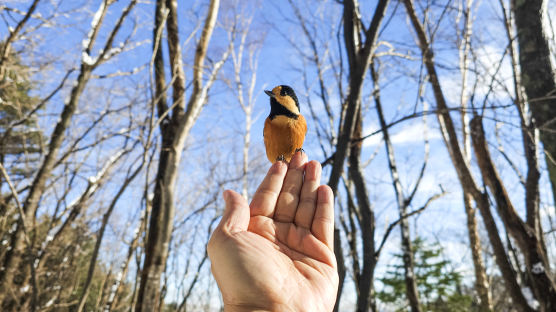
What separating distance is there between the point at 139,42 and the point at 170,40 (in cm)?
186

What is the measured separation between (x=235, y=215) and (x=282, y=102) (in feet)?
1.82

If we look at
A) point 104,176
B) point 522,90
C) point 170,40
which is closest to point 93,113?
point 104,176

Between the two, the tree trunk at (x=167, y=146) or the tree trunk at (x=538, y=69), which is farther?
the tree trunk at (x=538, y=69)

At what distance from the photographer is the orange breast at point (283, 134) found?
1.25 meters

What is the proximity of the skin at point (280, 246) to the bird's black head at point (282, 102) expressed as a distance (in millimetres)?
275

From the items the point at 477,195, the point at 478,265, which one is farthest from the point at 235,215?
the point at 478,265

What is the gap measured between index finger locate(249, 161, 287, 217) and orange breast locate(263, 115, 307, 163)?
26 cm

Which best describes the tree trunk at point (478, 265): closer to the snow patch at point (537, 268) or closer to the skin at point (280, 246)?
the snow patch at point (537, 268)

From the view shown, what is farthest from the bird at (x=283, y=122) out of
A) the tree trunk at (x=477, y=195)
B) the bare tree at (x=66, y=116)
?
the bare tree at (x=66, y=116)

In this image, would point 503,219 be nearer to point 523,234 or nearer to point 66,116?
point 523,234

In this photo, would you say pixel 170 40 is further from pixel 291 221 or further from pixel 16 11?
pixel 291 221

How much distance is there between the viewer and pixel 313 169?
5.80 ft

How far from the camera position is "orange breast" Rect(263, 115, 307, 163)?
1.25 metres

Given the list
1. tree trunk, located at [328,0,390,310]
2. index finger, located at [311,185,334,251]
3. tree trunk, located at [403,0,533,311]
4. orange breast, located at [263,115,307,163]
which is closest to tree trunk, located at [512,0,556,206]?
tree trunk, located at [403,0,533,311]
